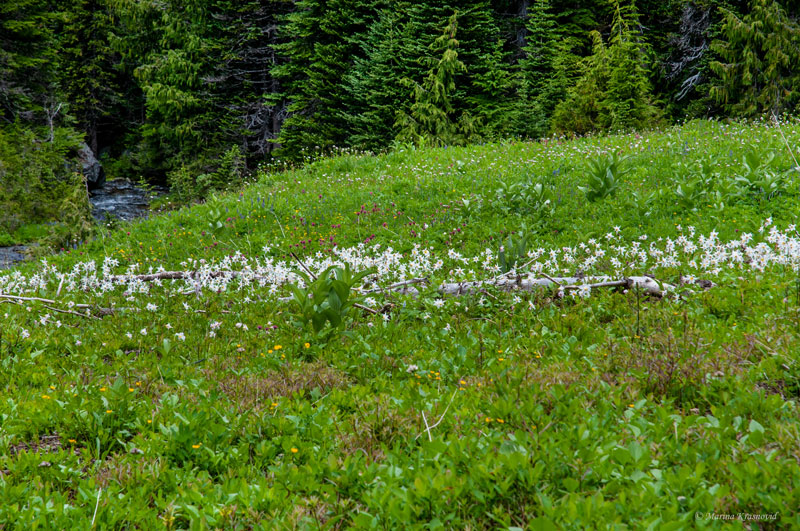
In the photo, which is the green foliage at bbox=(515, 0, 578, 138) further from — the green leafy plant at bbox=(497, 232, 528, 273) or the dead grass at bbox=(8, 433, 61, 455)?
the dead grass at bbox=(8, 433, 61, 455)

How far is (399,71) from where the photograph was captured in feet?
80.6

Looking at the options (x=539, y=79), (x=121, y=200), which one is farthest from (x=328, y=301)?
(x=121, y=200)

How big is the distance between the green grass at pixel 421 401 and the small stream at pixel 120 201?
714 inches

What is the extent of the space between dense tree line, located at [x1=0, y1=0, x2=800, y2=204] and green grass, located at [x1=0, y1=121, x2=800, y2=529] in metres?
13.1

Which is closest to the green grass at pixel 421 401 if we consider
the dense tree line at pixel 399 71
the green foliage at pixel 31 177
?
the dense tree line at pixel 399 71

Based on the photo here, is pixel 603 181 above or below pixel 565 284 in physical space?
above

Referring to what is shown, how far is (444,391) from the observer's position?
142 inches

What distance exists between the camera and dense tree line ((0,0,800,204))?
20.4m

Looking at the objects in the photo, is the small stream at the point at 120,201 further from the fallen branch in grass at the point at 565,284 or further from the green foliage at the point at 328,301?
the fallen branch in grass at the point at 565,284

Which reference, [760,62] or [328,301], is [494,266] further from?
[760,62]

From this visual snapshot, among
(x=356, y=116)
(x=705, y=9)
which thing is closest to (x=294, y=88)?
(x=356, y=116)

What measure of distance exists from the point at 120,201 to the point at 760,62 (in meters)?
30.7

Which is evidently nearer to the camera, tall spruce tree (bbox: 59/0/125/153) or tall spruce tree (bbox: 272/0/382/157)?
tall spruce tree (bbox: 272/0/382/157)

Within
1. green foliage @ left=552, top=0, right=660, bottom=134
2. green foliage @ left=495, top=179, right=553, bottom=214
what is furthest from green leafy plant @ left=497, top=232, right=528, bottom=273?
green foliage @ left=552, top=0, right=660, bottom=134
